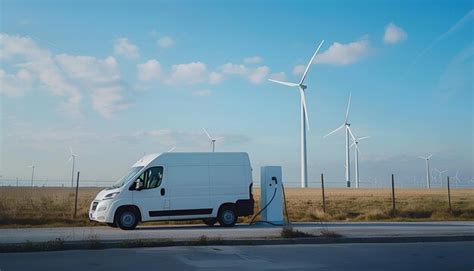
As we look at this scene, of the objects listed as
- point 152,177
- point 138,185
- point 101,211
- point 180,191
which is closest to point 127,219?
point 101,211

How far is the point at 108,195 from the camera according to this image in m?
16.3

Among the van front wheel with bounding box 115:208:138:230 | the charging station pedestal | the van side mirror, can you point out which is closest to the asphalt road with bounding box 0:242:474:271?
the van front wheel with bounding box 115:208:138:230

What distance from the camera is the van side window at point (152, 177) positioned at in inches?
658

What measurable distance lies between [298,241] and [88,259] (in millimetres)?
4992

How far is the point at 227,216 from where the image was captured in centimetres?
1748

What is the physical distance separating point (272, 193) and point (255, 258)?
28.7 feet

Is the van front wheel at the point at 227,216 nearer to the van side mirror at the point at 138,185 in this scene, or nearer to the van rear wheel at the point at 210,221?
the van rear wheel at the point at 210,221

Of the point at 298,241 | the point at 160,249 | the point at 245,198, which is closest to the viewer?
the point at 160,249

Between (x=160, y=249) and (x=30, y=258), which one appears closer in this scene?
(x=30, y=258)

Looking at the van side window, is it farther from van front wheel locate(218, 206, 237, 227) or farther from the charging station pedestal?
the charging station pedestal

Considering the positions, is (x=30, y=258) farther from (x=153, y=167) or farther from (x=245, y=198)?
(x=245, y=198)

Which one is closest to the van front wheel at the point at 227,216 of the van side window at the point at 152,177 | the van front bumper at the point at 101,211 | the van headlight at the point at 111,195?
the van side window at the point at 152,177

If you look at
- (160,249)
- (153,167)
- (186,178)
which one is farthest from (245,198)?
(160,249)

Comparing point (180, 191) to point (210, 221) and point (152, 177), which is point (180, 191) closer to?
point (152, 177)
